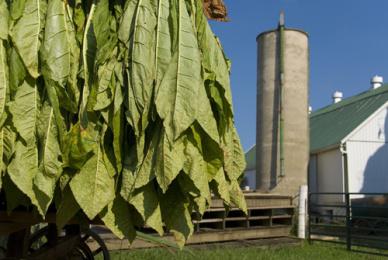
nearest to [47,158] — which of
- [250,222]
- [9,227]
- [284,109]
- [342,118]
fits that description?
[9,227]

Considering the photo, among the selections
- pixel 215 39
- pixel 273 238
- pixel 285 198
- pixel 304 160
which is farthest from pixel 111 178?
pixel 304 160

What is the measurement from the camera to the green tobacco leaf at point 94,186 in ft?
4.52

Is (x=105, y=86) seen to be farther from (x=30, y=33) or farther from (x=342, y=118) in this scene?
(x=342, y=118)

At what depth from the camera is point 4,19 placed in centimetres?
149

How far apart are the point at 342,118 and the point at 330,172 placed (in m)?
3.93

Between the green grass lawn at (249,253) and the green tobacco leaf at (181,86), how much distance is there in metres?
6.87

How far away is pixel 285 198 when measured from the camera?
40.4 ft

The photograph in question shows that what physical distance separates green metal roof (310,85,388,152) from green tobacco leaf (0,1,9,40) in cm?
1980

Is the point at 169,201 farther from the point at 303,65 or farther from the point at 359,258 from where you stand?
the point at 303,65

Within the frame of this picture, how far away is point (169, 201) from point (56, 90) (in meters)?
0.42

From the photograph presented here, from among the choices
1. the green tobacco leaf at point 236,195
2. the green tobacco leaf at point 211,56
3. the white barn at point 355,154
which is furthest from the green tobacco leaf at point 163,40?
the white barn at point 355,154

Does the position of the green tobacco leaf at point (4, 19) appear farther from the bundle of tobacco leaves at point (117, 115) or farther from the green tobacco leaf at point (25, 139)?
the green tobacco leaf at point (25, 139)

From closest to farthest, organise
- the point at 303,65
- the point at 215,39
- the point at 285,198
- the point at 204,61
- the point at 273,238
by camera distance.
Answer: the point at 204,61 < the point at 215,39 < the point at 273,238 < the point at 285,198 < the point at 303,65

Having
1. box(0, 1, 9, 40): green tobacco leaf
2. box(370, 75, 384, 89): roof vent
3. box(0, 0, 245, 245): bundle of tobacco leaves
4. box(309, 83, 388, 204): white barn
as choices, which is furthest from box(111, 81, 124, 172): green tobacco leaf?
box(370, 75, 384, 89): roof vent
